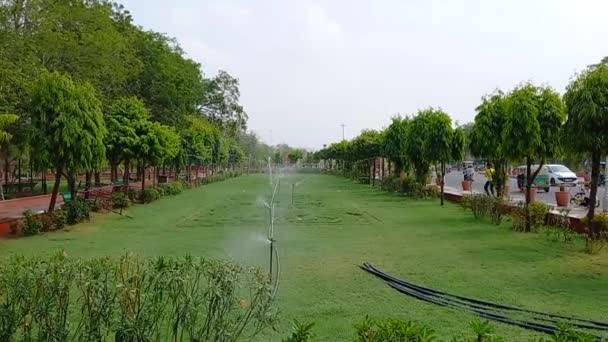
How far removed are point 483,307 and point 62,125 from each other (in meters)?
11.7

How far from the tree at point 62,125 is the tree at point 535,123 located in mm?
10624

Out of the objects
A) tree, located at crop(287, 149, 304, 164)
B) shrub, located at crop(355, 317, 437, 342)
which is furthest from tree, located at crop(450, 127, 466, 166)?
tree, located at crop(287, 149, 304, 164)

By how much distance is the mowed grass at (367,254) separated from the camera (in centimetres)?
629

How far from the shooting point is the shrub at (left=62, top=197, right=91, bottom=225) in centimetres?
1463

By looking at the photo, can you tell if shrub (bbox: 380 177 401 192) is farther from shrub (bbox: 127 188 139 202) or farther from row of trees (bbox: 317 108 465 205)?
shrub (bbox: 127 188 139 202)

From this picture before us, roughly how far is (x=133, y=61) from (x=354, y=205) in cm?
1217

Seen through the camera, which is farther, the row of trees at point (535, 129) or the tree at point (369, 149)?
the tree at point (369, 149)

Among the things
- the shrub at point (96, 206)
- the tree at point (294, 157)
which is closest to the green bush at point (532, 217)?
the shrub at point (96, 206)

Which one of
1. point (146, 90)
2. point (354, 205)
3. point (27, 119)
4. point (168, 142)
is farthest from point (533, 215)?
point (146, 90)

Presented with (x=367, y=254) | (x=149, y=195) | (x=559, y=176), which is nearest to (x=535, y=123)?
(x=367, y=254)

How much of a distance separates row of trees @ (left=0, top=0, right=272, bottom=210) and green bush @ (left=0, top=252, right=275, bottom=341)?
29.4 ft

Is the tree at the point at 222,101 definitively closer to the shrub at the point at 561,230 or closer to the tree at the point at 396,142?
the tree at the point at 396,142

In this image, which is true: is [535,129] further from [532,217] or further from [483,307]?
[483,307]

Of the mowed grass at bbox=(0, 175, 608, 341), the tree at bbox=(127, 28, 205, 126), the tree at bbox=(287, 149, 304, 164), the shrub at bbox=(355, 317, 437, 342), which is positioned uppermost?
the tree at bbox=(127, 28, 205, 126)
